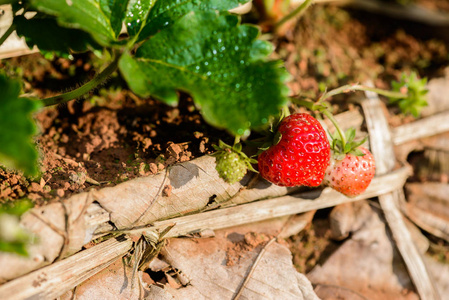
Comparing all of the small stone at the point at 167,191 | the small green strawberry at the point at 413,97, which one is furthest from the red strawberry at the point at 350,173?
the small stone at the point at 167,191

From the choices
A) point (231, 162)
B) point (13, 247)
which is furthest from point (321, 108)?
point (13, 247)

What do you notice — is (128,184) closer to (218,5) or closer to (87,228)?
(87,228)

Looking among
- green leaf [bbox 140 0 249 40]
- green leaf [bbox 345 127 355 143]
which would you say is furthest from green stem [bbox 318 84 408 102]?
green leaf [bbox 140 0 249 40]

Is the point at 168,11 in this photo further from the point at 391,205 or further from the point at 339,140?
the point at 391,205

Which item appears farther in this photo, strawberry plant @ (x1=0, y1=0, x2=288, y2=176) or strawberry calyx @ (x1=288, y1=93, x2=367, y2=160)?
strawberry calyx @ (x1=288, y1=93, x2=367, y2=160)

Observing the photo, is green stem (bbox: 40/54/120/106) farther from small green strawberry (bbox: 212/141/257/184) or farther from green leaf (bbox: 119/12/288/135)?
small green strawberry (bbox: 212/141/257/184)

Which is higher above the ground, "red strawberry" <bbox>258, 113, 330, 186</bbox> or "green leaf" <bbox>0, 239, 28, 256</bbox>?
"green leaf" <bbox>0, 239, 28, 256</bbox>

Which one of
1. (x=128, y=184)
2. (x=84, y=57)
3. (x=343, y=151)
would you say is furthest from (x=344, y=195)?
(x=84, y=57)
